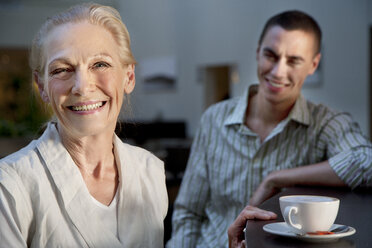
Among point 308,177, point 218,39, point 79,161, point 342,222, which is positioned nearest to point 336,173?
point 308,177

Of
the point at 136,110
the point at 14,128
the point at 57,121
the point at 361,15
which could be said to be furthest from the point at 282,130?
the point at 361,15

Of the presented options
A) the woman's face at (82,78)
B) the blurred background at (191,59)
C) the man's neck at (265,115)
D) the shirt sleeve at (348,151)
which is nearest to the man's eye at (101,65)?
the woman's face at (82,78)

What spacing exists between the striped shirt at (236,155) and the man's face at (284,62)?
8 centimetres

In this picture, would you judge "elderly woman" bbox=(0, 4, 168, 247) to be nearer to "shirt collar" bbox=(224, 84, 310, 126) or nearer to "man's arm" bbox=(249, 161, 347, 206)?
"man's arm" bbox=(249, 161, 347, 206)

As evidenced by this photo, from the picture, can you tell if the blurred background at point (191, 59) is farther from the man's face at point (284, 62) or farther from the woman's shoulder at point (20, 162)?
the woman's shoulder at point (20, 162)

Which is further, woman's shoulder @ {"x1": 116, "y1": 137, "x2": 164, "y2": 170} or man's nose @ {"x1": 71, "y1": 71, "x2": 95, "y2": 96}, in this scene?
woman's shoulder @ {"x1": 116, "y1": 137, "x2": 164, "y2": 170}

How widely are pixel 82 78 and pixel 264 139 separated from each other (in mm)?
1022

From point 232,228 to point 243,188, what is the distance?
74cm

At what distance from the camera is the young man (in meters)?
1.87

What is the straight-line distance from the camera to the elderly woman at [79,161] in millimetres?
1066

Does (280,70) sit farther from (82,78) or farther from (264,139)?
(82,78)

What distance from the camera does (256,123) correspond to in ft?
6.65

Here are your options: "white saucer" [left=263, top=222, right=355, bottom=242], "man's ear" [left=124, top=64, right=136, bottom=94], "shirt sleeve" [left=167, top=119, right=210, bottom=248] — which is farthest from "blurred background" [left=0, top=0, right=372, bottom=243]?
"white saucer" [left=263, top=222, right=355, bottom=242]

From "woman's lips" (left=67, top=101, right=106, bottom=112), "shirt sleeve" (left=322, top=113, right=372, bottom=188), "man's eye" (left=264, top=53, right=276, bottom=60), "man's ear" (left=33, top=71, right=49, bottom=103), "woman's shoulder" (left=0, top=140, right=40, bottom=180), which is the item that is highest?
"man's eye" (left=264, top=53, right=276, bottom=60)
